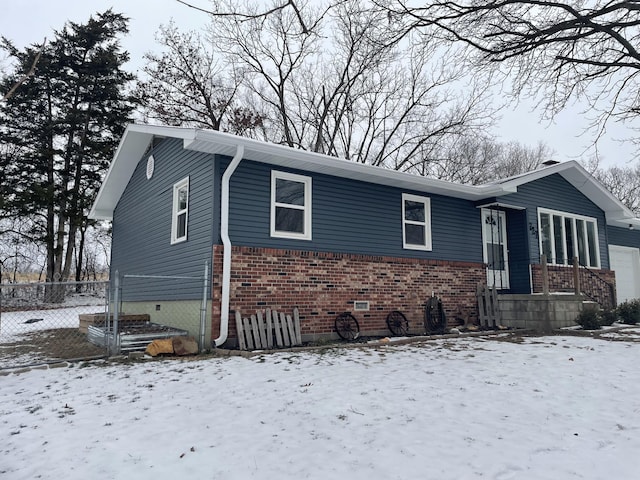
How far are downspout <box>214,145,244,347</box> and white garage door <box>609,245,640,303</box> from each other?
14.6 metres

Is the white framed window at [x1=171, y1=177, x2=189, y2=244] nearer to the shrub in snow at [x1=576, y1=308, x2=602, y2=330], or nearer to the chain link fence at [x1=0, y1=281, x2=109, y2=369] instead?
the chain link fence at [x1=0, y1=281, x2=109, y2=369]

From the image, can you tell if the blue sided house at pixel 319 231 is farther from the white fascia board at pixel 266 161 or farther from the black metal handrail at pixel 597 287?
the black metal handrail at pixel 597 287

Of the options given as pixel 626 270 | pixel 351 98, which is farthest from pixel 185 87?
pixel 626 270

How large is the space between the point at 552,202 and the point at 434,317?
5.95 meters

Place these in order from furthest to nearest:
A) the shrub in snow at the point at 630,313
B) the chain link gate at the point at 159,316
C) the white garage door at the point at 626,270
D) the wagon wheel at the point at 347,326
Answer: the white garage door at the point at 626,270 → the shrub in snow at the point at 630,313 → the wagon wheel at the point at 347,326 → the chain link gate at the point at 159,316

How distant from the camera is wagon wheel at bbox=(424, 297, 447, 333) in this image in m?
9.95

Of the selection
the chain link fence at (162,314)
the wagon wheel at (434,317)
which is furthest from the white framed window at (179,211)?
the wagon wheel at (434,317)

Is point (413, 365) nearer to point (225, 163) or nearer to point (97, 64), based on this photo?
point (225, 163)

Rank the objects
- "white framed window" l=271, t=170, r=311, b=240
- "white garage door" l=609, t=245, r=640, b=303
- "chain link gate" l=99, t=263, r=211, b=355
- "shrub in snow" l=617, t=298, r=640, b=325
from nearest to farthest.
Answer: "chain link gate" l=99, t=263, r=211, b=355, "white framed window" l=271, t=170, r=311, b=240, "shrub in snow" l=617, t=298, r=640, b=325, "white garage door" l=609, t=245, r=640, b=303

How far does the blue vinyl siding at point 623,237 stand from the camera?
16097 mm

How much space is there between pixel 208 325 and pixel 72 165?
2017 centimetres

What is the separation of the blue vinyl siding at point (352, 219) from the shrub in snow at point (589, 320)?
8.98ft

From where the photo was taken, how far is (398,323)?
31.6 ft

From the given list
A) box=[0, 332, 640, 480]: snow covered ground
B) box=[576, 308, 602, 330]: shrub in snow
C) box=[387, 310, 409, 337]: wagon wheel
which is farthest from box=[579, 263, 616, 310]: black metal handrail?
box=[0, 332, 640, 480]: snow covered ground
